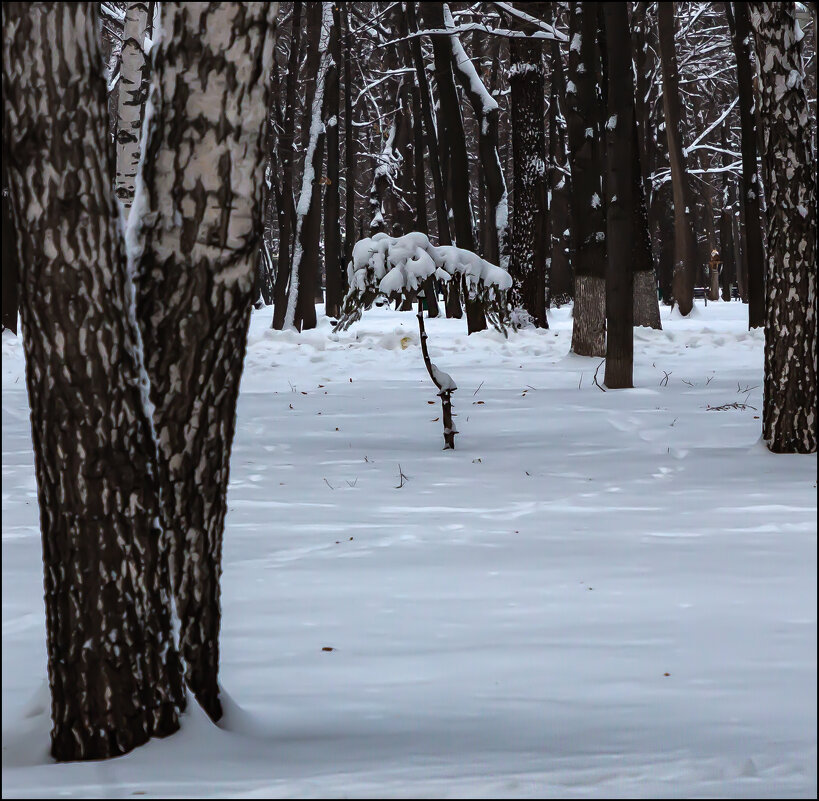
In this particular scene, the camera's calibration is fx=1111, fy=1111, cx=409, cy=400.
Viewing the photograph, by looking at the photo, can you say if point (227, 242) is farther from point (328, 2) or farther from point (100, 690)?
point (328, 2)

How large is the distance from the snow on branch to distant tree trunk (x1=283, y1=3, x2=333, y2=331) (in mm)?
12465

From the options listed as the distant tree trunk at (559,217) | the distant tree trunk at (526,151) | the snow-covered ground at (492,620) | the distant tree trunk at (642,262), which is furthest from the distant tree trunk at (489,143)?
the snow-covered ground at (492,620)

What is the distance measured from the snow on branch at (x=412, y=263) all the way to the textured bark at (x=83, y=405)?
5243 millimetres

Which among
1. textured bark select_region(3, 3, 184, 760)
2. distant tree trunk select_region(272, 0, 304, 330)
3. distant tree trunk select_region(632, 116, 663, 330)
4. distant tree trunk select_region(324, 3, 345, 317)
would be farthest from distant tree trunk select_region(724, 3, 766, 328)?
textured bark select_region(3, 3, 184, 760)

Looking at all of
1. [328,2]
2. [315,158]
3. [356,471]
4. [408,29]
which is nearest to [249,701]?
[356,471]

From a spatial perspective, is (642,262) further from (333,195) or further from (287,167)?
(333,195)

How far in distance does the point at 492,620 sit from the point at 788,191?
4583 mm

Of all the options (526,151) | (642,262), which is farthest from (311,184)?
(642,262)

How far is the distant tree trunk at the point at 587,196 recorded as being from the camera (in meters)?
14.1

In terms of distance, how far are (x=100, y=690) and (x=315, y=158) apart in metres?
18.8

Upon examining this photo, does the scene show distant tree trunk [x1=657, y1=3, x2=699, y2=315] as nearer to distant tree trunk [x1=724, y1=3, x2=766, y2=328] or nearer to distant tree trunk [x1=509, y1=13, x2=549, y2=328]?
distant tree trunk [x1=724, y1=3, x2=766, y2=328]

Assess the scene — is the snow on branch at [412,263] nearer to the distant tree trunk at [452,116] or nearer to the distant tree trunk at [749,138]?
the distant tree trunk at [749,138]

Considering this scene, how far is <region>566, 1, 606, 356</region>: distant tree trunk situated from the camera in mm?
14102

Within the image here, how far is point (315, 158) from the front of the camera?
68.7 ft
